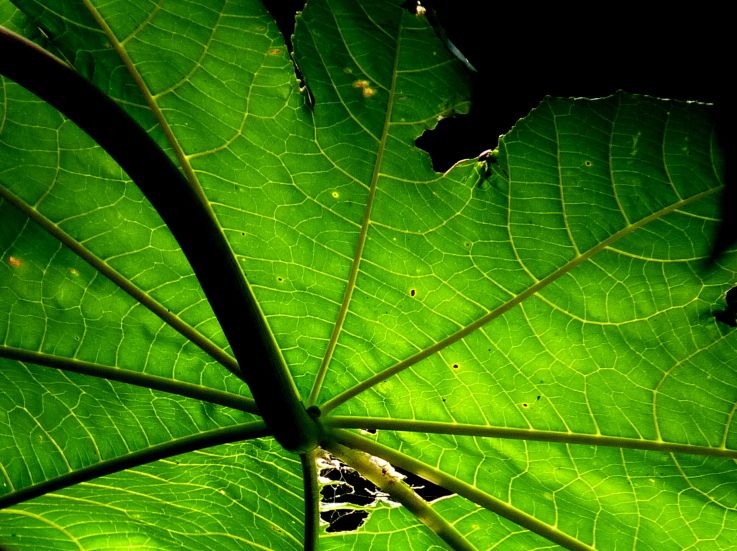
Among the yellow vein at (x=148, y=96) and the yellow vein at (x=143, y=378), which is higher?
the yellow vein at (x=148, y=96)

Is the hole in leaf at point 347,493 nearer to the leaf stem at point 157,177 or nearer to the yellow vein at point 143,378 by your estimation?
the yellow vein at point 143,378

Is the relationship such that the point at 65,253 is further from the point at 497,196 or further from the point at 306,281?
the point at 497,196

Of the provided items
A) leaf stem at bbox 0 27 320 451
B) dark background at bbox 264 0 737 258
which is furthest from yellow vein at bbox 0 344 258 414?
dark background at bbox 264 0 737 258

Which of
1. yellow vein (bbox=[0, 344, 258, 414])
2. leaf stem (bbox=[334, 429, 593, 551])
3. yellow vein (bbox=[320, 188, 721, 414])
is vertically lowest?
leaf stem (bbox=[334, 429, 593, 551])

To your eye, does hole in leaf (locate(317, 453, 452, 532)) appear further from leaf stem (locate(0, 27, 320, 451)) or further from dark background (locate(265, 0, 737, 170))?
dark background (locate(265, 0, 737, 170))

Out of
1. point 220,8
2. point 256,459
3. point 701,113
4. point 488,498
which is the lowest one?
point 488,498

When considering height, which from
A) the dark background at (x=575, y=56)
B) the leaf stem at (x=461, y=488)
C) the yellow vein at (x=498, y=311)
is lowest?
the leaf stem at (x=461, y=488)

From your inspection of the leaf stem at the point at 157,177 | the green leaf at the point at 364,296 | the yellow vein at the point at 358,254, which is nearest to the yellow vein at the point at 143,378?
the green leaf at the point at 364,296

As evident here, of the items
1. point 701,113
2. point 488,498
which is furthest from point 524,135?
point 488,498
